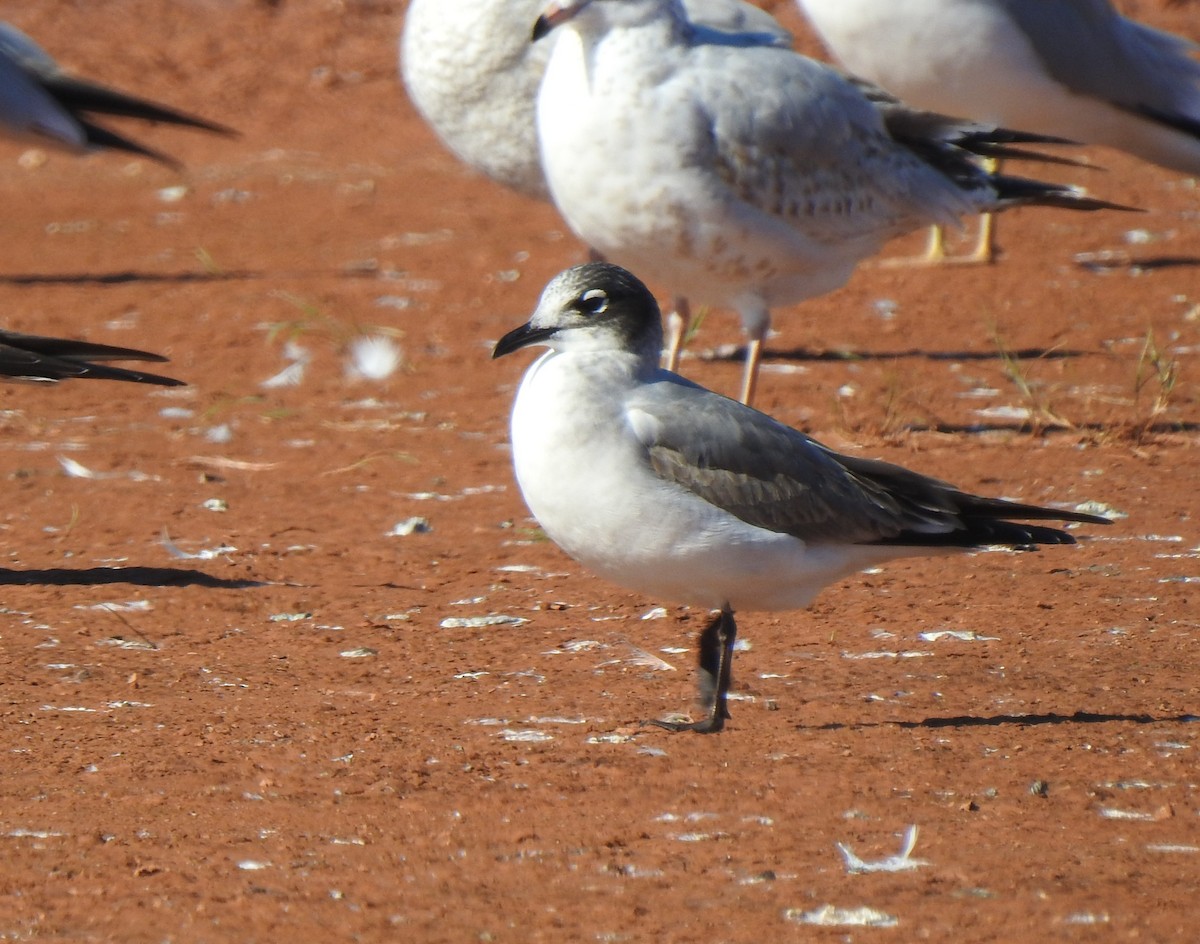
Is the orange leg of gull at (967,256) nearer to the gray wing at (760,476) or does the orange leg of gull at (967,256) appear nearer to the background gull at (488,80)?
the background gull at (488,80)

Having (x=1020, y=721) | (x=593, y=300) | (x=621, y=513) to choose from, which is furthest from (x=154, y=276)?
(x=1020, y=721)

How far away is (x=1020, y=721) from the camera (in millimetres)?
4238

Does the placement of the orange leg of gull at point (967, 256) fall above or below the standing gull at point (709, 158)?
below

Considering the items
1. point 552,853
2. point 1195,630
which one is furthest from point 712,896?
point 1195,630

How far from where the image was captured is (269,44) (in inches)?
591

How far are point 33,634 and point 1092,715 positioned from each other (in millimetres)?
2553

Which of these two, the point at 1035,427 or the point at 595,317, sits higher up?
the point at 595,317

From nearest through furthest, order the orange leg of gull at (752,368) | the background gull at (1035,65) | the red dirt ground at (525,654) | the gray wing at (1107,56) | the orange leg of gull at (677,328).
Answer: the red dirt ground at (525,654) < the orange leg of gull at (752,368) < the orange leg of gull at (677,328) < the background gull at (1035,65) < the gray wing at (1107,56)

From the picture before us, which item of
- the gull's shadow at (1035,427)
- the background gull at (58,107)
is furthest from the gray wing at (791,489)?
the background gull at (58,107)

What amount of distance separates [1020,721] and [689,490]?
0.85 metres

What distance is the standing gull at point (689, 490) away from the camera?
162 inches

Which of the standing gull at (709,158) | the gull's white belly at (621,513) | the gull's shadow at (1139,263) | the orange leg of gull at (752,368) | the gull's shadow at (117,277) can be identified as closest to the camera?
the gull's white belly at (621,513)

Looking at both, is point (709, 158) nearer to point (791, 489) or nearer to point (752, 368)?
point (752, 368)

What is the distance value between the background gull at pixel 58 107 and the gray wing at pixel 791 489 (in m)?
3.36
